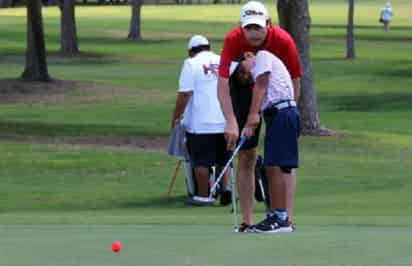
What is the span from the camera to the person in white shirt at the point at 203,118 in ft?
49.6

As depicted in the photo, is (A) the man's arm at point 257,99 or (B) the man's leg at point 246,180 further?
(B) the man's leg at point 246,180

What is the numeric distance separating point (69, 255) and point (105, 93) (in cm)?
2745

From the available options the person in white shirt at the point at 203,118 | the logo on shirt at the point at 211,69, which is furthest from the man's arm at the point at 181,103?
the logo on shirt at the point at 211,69

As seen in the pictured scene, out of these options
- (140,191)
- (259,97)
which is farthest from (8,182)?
(259,97)

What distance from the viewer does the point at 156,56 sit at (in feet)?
175

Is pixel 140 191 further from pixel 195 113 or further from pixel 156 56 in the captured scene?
pixel 156 56

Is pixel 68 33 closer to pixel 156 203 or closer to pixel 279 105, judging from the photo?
pixel 156 203

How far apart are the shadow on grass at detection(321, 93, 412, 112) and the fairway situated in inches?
886

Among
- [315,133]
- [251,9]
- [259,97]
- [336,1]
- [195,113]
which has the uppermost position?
[251,9]

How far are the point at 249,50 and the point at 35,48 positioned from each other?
94.7 ft

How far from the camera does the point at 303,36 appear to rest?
84.5 feet

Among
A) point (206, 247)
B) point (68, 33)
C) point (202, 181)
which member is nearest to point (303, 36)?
point (202, 181)

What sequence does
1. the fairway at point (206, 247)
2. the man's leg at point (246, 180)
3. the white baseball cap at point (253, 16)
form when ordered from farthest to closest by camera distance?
the man's leg at point (246, 180), the white baseball cap at point (253, 16), the fairway at point (206, 247)

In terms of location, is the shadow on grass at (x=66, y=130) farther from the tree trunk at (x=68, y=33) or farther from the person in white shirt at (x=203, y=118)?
the tree trunk at (x=68, y=33)
